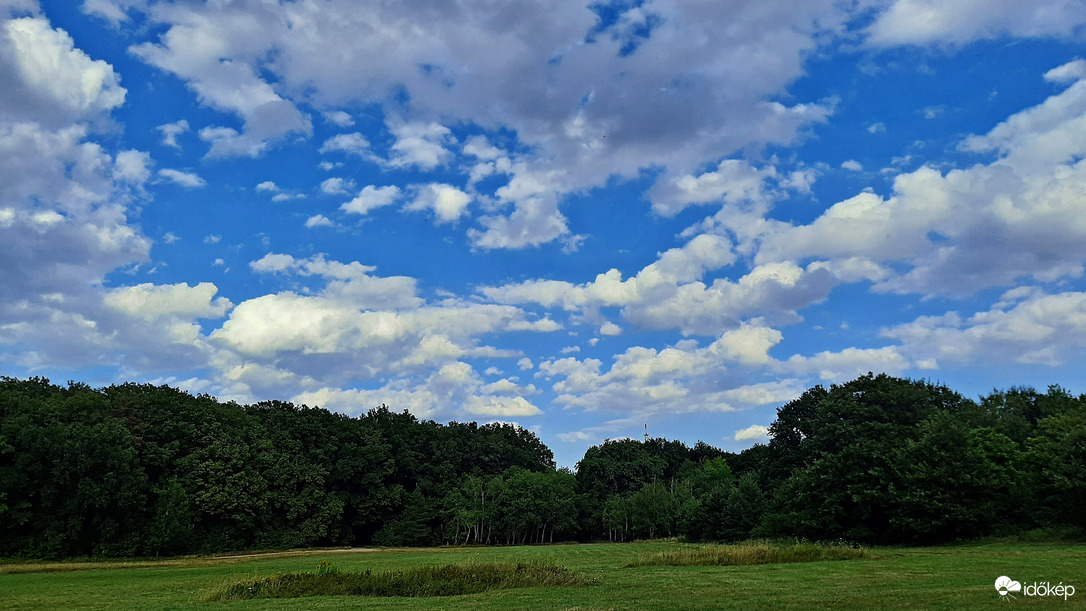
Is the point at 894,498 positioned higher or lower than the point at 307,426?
lower

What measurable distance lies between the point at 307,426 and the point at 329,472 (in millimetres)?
7476

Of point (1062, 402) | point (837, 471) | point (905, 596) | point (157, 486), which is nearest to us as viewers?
point (905, 596)

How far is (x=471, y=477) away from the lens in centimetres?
11300

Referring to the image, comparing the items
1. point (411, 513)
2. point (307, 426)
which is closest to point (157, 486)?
point (307, 426)

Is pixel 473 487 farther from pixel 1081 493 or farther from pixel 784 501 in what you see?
pixel 1081 493

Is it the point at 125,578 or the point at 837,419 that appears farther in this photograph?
the point at 837,419

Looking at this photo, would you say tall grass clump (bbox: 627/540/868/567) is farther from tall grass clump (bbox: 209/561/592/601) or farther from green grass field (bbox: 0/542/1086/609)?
tall grass clump (bbox: 209/561/592/601)

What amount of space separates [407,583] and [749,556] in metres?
17.1

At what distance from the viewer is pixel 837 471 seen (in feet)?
183

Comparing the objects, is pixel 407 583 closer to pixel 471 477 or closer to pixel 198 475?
pixel 198 475
